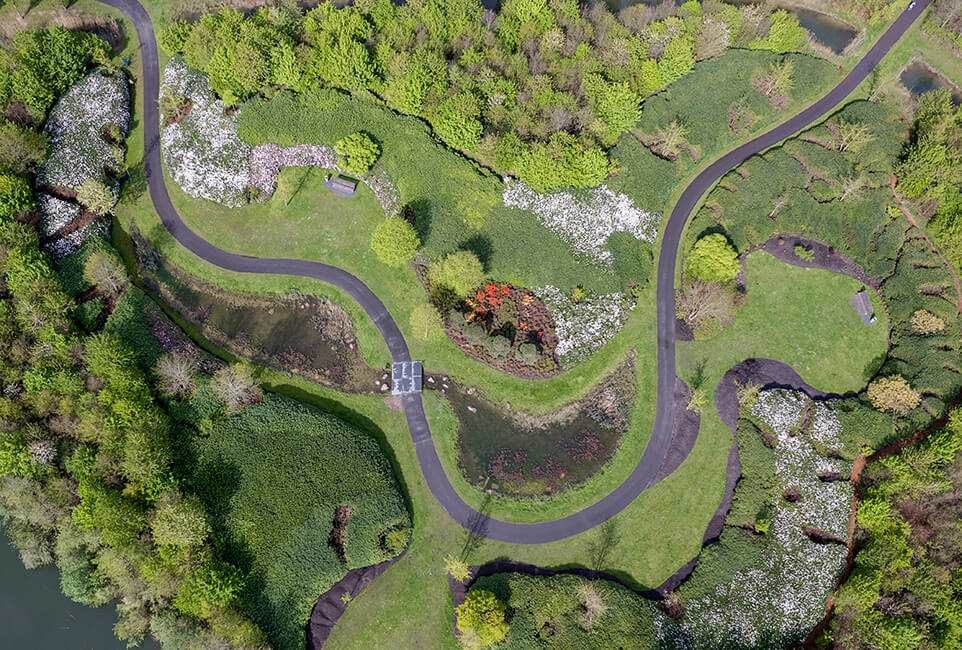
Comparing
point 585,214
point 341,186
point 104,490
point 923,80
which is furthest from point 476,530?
point 923,80

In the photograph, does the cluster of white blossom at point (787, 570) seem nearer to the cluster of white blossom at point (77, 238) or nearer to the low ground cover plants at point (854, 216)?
the low ground cover plants at point (854, 216)

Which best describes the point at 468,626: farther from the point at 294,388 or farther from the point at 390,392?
the point at 294,388

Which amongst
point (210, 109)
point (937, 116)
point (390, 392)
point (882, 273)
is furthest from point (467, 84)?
point (937, 116)

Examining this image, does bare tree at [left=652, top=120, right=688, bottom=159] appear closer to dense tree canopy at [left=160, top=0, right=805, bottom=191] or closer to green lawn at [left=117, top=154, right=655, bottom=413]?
dense tree canopy at [left=160, top=0, right=805, bottom=191]

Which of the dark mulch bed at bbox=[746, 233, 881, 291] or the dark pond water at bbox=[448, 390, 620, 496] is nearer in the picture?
the dark pond water at bbox=[448, 390, 620, 496]

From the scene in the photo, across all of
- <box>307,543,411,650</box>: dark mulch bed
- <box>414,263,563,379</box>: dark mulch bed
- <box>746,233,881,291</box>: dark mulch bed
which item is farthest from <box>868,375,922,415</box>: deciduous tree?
<box>307,543,411,650</box>: dark mulch bed
